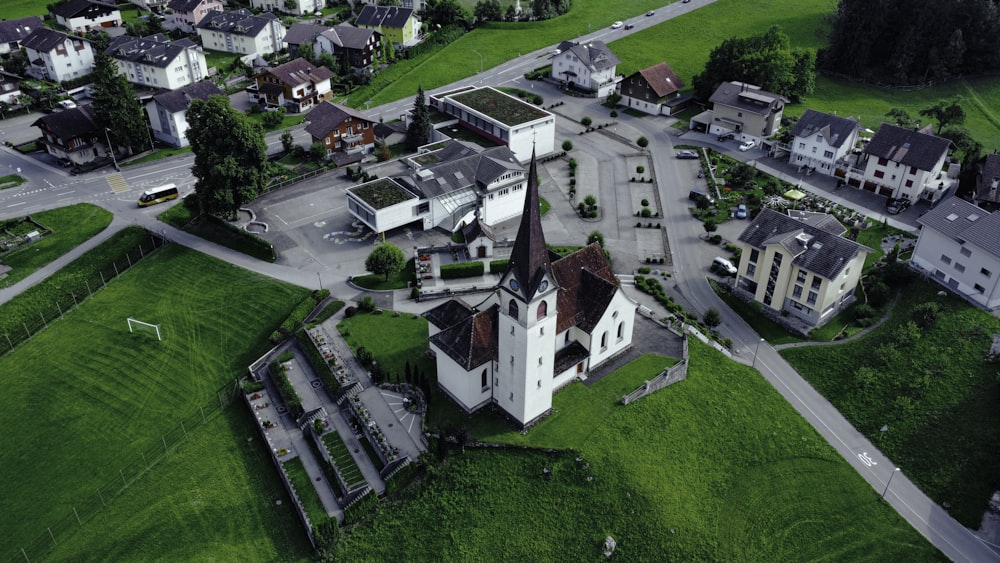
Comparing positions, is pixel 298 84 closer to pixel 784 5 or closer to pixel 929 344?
pixel 929 344

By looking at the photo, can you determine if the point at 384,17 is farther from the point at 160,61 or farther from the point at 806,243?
the point at 806,243

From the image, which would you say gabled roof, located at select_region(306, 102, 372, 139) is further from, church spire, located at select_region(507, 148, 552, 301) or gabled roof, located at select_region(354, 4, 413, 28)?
church spire, located at select_region(507, 148, 552, 301)

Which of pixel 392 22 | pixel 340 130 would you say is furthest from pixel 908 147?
pixel 392 22

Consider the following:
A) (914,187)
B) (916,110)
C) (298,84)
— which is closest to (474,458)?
(914,187)

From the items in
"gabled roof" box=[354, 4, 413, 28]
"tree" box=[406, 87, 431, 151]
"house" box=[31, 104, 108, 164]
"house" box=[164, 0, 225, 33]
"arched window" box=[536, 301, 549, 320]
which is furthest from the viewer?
"house" box=[164, 0, 225, 33]

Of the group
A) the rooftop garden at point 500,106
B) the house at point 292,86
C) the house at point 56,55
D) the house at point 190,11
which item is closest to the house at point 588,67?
the rooftop garden at point 500,106

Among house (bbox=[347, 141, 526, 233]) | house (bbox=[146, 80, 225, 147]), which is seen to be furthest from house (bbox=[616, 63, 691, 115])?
house (bbox=[146, 80, 225, 147])

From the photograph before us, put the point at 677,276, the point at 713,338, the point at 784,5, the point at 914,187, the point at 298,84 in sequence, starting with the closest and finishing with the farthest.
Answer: the point at 713,338 < the point at 677,276 < the point at 914,187 < the point at 298,84 < the point at 784,5

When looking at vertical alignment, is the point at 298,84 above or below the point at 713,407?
above
